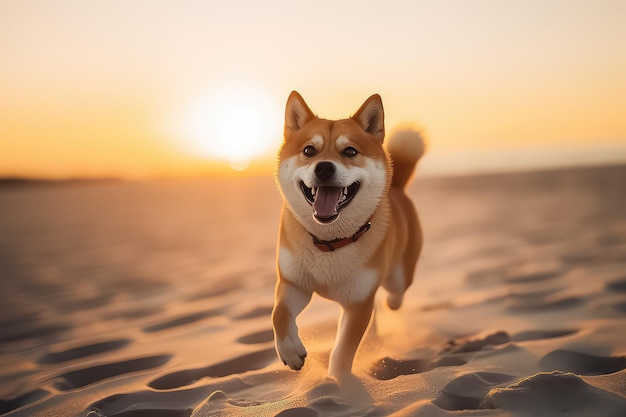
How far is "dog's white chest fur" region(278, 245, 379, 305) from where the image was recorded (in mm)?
2875

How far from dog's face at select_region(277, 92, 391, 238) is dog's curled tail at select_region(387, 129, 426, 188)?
1.05 metres

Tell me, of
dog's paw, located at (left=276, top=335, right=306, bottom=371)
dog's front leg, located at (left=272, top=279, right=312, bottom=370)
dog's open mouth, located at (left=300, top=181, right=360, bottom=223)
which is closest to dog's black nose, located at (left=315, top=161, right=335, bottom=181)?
dog's open mouth, located at (left=300, top=181, right=360, bottom=223)

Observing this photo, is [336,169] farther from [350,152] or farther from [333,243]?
[333,243]

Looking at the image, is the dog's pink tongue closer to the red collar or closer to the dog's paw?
the red collar

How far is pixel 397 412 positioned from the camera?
2.46 m

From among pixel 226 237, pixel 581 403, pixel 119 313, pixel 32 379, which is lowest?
pixel 581 403

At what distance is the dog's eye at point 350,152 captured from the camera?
282cm

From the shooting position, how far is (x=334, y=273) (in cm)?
288

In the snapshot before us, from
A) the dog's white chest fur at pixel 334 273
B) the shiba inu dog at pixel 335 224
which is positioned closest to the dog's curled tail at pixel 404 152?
the shiba inu dog at pixel 335 224

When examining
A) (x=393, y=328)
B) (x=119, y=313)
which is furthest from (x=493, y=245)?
(x=119, y=313)

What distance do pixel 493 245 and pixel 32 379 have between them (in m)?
5.47

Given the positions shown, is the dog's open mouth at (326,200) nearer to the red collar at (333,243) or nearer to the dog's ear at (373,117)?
the red collar at (333,243)

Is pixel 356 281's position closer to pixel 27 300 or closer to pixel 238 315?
pixel 238 315

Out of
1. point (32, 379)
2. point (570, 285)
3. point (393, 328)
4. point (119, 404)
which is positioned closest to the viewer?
point (119, 404)
